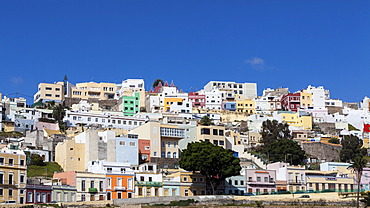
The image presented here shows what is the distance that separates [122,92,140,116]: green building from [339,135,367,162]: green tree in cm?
4425

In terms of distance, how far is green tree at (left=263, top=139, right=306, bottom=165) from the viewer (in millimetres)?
97438

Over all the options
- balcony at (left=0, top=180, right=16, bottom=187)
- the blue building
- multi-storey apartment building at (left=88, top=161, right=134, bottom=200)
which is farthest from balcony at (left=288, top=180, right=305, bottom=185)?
balcony at (left=0, top=180, right=16, bottom=187)

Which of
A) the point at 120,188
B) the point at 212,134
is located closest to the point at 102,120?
the point at 212,134

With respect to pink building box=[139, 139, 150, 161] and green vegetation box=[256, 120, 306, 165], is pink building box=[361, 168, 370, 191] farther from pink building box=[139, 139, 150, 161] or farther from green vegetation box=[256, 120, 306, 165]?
pink building box=[139, 139, 150, 161]

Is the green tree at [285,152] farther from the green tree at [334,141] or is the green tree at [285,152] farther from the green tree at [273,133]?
the green tree at [334,141]

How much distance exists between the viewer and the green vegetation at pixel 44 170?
7805 cm

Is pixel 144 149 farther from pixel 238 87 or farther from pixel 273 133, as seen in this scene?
pixel 238 87

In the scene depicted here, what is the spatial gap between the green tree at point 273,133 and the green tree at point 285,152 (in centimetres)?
731

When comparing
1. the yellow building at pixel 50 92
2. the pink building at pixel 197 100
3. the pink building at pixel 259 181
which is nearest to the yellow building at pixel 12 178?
the pink building at pixel 259 181

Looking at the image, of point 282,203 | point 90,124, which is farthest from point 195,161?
point 90,124

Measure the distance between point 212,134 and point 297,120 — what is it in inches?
1750

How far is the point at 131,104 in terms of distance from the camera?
132 meters

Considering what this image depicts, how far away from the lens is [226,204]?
6731 centimetres

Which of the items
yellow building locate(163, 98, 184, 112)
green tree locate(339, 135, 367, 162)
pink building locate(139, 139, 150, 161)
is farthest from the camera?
yellow building locate(163, 98, 184, 112)
